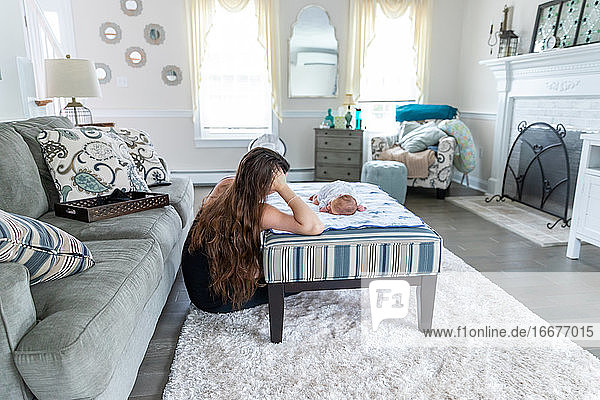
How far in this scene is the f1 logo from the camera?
7.07 feet

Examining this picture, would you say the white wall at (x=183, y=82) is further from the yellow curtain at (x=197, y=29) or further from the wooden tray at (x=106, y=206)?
the wooden tray at (x=106, y=206)

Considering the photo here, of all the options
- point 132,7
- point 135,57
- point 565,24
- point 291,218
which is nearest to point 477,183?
point 565,24

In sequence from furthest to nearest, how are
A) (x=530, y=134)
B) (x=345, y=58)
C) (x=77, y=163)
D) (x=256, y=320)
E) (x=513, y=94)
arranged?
(x=345, y=58)
(x=513, y=94)
(x=530, y=134)
(x=77, y=163)
(x=256, y=320)

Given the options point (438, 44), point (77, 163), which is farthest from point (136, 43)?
point (438, 44)

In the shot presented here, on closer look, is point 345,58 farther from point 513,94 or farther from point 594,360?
point 594,360

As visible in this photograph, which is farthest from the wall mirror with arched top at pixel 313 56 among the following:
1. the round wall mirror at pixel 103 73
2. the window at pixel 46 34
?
the window at pixel 46 34

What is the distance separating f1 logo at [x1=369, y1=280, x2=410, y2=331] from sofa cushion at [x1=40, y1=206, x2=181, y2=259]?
1.08 metres

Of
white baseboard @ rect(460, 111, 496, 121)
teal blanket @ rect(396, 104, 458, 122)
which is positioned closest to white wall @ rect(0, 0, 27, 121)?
teal blanket @ rect(396, 104, 458, 122)

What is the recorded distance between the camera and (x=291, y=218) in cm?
189

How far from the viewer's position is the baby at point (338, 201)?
219cm

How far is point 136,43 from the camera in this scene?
16.7 feet

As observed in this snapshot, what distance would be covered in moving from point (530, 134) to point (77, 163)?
4.04 meters

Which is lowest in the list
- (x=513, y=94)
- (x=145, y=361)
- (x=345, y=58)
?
(x=145, y=361)

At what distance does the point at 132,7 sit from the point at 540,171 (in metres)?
4.78
